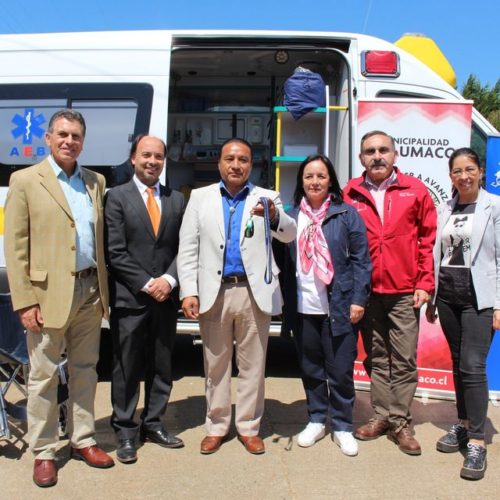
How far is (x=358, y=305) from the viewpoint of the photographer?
3225 millimetres

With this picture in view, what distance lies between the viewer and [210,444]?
3297 millimetres

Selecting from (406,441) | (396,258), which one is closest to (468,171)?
(396,258)

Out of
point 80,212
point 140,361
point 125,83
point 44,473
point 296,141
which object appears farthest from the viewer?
point 296,141

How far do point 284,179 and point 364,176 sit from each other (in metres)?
1.43

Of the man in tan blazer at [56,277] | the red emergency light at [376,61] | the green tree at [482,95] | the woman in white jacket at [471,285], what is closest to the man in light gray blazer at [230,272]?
the man in tan blazer at [56,277]

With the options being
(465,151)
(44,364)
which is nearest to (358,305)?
(465,151)

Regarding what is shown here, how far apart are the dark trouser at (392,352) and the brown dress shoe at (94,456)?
5.33ft

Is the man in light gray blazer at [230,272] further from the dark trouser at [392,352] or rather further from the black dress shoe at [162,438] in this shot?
the dark trouser at [392,352]

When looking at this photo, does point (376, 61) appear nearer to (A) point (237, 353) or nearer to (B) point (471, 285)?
(B) point (471, 285)

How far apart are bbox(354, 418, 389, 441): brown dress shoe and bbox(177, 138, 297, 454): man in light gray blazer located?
0.63 meters

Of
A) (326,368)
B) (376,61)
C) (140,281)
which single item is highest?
(376,61)

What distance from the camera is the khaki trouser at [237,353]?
322 centimetres

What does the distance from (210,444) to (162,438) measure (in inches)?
11.3

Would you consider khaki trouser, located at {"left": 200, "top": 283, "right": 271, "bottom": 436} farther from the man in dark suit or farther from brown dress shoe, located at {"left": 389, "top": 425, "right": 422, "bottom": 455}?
brown dress shoe, located at {"left": 389, "top": 425, "right": 422, "bottom": 455}
